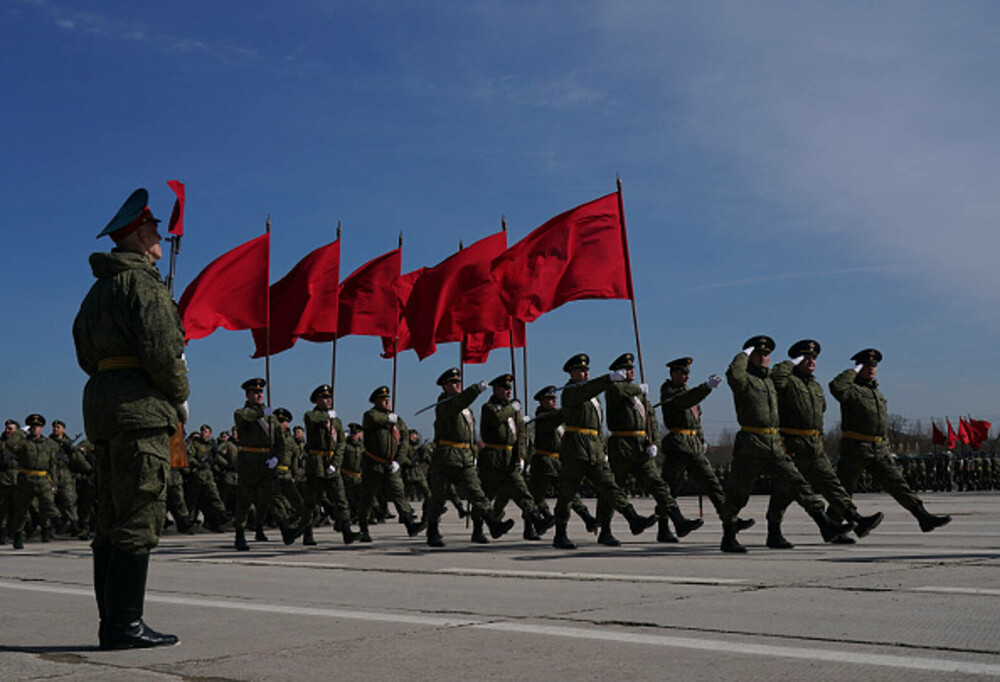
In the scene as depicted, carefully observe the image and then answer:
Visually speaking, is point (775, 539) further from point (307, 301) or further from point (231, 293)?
point (307, 301)

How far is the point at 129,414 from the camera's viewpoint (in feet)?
16.9

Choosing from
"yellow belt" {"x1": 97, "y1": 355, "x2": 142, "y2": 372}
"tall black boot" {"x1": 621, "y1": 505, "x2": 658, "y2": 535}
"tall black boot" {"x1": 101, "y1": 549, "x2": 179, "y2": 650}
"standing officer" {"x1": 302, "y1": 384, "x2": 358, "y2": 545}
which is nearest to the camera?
"tall black boot" {"x1": 101, "y1": 549, "x2": 179, "y2": 650}

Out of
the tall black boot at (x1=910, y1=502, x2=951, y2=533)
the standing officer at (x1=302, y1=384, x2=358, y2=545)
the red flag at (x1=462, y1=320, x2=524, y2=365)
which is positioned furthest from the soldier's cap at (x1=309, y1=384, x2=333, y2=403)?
the tall black boot at (x1=910, y1=502, x2=951, y2=533)

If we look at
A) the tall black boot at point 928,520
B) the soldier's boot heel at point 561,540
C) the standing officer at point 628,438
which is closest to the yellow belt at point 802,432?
the tall black boot at point 928,520

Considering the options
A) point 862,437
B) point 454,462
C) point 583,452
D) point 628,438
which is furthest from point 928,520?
point 454,462

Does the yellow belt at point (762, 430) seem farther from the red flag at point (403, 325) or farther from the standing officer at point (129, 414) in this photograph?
the red flag at point (403, 325)

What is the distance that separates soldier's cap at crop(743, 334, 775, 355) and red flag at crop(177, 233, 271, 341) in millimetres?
7360

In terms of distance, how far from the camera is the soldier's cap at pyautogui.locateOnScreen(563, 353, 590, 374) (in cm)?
1230

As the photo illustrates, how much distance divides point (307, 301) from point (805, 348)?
8.26m

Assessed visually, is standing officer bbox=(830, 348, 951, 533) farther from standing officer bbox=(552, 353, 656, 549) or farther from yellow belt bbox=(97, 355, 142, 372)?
yellow belt bbox=(97, 355, 142, 372)

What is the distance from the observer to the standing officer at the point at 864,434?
11.1 metres

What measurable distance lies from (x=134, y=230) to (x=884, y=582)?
15.7ft

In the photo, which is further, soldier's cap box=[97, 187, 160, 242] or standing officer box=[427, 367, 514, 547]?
standing officer box=[427, 367, 514, 547]

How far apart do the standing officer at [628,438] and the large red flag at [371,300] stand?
20.2ft
